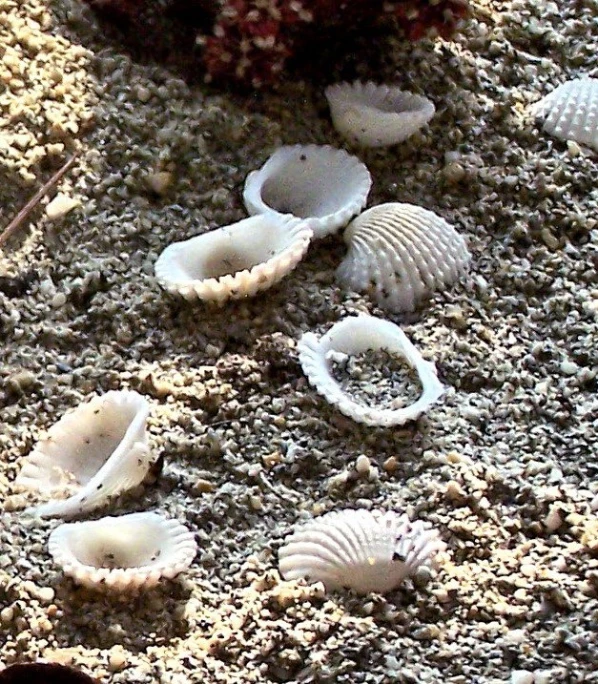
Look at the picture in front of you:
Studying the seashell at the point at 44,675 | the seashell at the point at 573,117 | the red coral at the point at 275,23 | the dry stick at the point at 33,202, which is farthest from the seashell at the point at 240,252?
the seashell at the point at 44,675

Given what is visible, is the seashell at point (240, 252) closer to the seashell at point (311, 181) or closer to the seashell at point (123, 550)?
the seashell at point (311, 181)

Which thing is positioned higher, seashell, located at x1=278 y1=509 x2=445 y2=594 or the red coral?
the red coral

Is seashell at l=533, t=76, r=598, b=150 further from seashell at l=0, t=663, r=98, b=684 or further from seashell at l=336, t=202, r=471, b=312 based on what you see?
seashell at l=0, t=663, r=98, b=684

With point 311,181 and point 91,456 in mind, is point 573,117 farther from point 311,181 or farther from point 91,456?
point 91,456

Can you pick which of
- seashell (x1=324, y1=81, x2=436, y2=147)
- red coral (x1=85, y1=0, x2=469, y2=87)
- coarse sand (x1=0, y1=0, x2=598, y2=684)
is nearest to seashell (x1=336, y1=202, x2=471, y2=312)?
coarse sand (x1=0, y1=0, x2=598, y2=684)

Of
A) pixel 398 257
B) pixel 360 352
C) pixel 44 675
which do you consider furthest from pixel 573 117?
pixel 44 675

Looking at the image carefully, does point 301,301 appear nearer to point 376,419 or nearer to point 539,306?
point 376,419

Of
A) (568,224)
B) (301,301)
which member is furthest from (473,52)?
(301,301)
